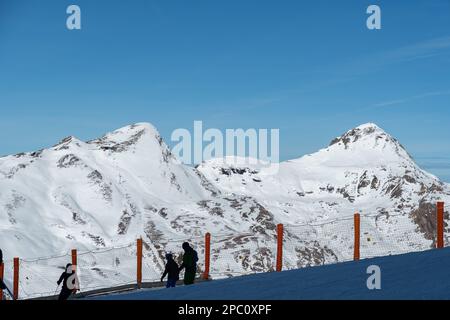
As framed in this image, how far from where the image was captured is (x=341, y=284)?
1529 cm

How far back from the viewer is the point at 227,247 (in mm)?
133500

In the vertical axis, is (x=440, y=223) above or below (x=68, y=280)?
above

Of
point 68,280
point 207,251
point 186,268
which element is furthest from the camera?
point 207,251

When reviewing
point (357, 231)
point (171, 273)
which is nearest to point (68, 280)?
point (171, 273)

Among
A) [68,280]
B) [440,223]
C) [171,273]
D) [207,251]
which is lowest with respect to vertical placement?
[68,280]

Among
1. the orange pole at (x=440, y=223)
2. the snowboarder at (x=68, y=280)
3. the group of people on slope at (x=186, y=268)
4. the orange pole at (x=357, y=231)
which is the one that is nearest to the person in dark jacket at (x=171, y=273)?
the group of people on slope at (x=186, y=268)

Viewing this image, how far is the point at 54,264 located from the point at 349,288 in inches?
4310

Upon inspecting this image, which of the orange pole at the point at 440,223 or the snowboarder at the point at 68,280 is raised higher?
the orange pole at the point at 440,223

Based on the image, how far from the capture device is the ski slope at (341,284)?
44.4 feet

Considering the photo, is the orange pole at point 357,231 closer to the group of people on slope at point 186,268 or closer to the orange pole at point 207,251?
the orange pole at point 207,251

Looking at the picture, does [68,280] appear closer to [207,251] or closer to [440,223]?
[207,251]

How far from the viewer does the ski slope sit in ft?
44.4
